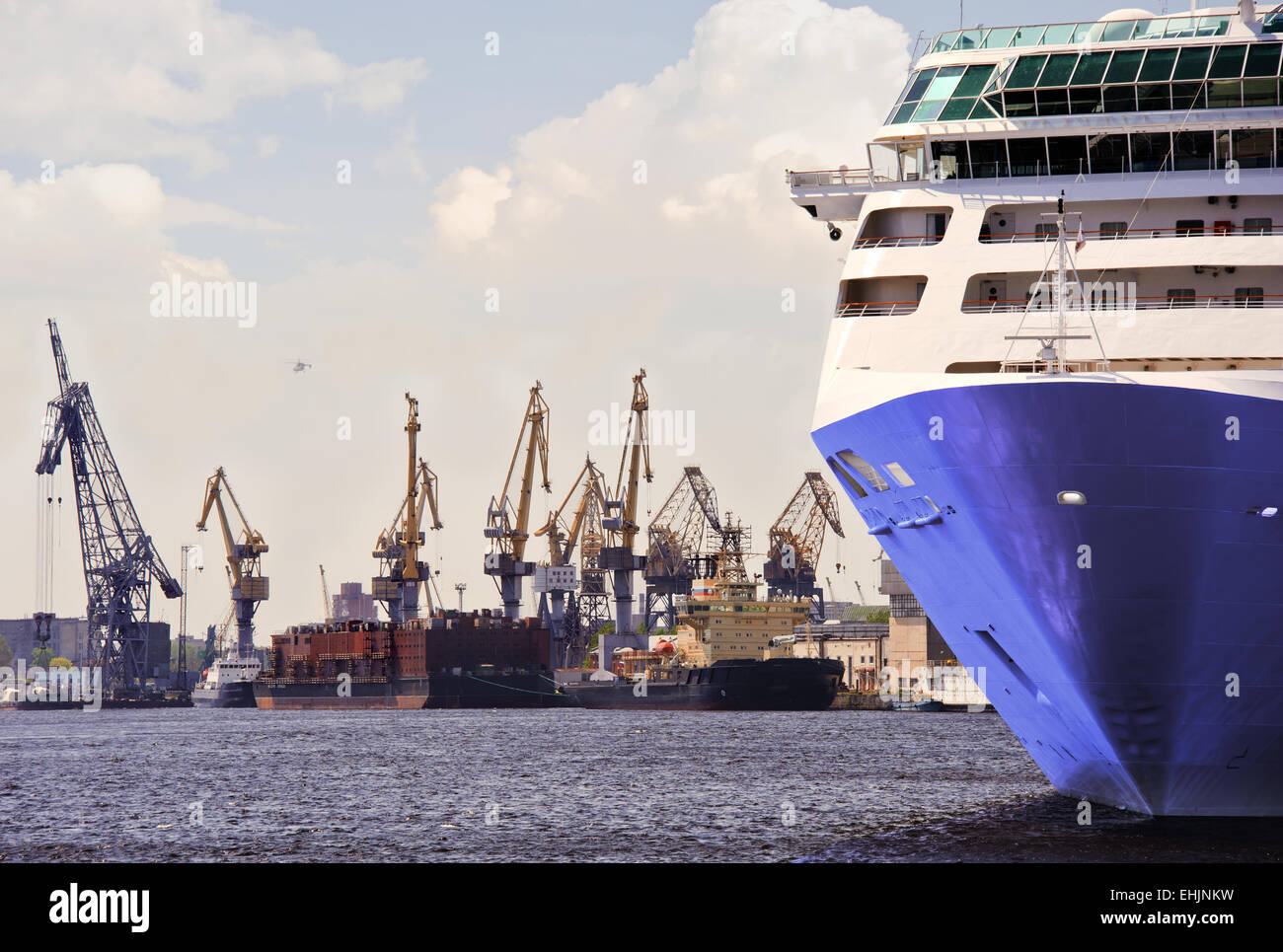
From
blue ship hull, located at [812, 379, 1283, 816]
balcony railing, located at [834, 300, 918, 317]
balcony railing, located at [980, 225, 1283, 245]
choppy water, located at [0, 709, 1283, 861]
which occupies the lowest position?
choppy water, located at [0, 709, 1283, 861]

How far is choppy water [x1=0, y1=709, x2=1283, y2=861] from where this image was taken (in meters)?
32.7

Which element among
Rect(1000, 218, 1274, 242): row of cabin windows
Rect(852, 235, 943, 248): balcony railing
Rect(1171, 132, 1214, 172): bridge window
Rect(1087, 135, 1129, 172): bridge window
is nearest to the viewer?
Rect(1000, 218, 1274, 242): row of cabin windows

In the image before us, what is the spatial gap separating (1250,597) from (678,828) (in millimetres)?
17083

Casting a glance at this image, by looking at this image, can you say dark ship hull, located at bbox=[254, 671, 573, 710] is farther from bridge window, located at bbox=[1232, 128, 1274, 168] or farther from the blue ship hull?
the blue ship hull

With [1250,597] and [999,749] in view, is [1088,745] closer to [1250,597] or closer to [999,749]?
[1250,597]

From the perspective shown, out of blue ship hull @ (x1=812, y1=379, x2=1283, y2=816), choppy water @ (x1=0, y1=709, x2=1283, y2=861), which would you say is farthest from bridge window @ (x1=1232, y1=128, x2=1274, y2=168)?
choppy water @ (x1=0, y1=709, x2=1283, y2=861)

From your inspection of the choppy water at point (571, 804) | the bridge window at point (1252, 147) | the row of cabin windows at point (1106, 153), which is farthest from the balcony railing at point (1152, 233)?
the choppy water at point (571, 804)

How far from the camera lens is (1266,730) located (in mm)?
26797

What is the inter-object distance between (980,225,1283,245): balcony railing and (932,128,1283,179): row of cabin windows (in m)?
1.48

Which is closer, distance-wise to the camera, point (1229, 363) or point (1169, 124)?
point (1229, 363)

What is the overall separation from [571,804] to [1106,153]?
24.8m

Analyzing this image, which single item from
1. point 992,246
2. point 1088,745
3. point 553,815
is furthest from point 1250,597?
point 553,815

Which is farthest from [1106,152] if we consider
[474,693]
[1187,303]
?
[474,693]

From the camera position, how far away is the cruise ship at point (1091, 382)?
25.5 meters
